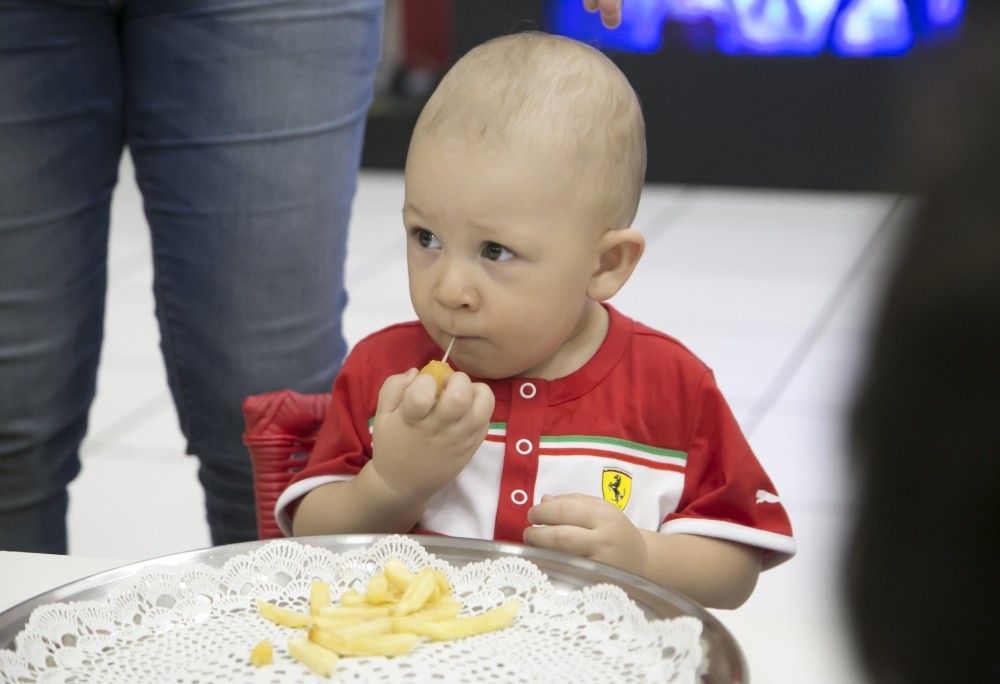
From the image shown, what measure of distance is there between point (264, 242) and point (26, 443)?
32cm

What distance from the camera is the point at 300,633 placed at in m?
0.68

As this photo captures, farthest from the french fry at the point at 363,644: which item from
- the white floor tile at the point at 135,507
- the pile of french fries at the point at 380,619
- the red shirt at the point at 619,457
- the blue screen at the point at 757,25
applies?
the blue screen at the point at 757,25

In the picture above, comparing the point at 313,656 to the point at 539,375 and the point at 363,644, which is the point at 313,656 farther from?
the point at 539,375

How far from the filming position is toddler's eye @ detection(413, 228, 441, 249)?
938 mm

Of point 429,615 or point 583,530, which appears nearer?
point 429,615

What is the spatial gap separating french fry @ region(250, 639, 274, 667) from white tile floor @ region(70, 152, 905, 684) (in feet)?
0.86

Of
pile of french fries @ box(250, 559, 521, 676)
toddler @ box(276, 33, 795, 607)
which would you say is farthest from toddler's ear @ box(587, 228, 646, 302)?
pile of french fries @ box(250, 559, 521, 676)

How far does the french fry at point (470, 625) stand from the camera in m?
0.67

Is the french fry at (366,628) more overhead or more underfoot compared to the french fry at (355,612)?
more overhead

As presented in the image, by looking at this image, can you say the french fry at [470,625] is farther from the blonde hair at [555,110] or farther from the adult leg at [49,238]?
the adult leg at [49,238]

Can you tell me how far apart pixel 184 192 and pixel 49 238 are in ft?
0.45

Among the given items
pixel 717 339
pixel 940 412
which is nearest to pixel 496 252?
pixel 940 412

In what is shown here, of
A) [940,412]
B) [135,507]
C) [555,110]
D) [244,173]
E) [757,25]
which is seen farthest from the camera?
[757,25]

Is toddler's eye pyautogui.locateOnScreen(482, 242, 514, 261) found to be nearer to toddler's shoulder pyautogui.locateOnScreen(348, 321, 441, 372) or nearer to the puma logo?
toddler's shoulder pyautogui.locateOnScreen(348, 321, 441, 372)
